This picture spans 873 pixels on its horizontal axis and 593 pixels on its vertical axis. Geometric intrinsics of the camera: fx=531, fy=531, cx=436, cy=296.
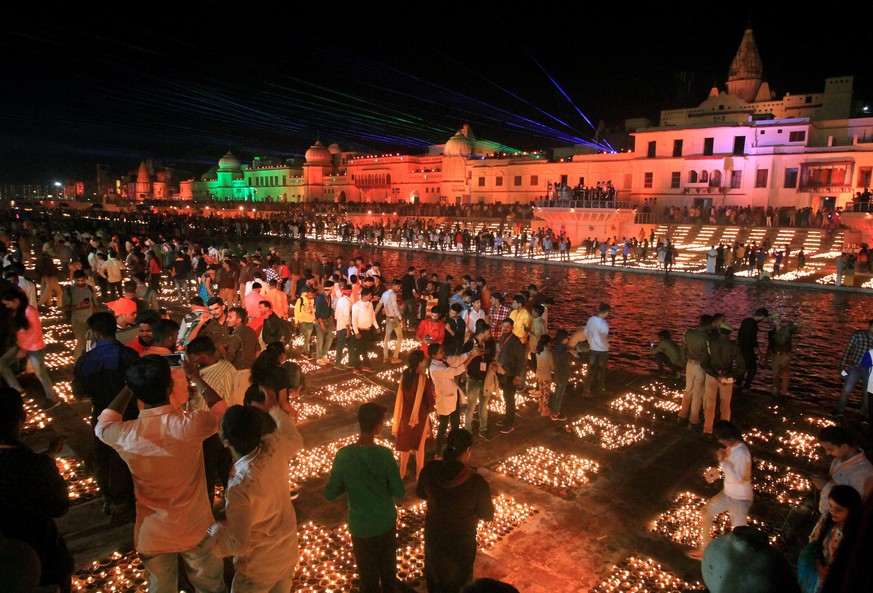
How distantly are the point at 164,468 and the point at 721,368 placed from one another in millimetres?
6250

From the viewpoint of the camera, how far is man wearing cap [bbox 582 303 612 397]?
8.09m

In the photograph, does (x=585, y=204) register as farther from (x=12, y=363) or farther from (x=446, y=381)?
(x=12, y=363)

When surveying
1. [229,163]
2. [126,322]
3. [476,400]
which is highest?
[229,163]

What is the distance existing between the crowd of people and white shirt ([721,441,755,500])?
11 millimetres

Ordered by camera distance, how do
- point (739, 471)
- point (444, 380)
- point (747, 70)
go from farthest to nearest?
point (747, 70) < point (444, 380) < point (739, 471)

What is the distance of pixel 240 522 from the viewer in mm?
2730

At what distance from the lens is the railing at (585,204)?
3378cm

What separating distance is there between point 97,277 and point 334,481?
1524cm

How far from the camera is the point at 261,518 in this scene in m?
2.83

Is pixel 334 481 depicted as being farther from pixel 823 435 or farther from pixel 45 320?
pixel 45 320

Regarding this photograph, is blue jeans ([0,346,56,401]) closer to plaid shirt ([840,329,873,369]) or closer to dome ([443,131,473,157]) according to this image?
plaid shirt ([840,329,873,369])

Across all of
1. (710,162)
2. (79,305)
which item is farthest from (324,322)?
(710,162)

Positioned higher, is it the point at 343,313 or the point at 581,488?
the point at 343,313

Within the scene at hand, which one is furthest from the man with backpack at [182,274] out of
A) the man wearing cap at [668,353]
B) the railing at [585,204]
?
the railing at [585,204]
